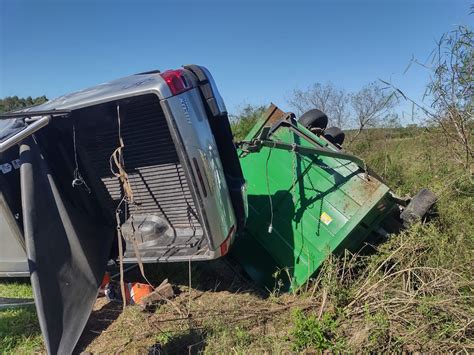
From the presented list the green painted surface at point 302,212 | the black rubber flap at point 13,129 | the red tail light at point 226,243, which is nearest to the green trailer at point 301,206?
the green painted surface at point 302,212

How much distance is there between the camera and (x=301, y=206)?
4160 millimetres

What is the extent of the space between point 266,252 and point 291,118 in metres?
1.56

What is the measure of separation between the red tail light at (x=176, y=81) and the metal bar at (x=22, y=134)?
35.3 inches

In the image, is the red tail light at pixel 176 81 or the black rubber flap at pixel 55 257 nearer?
the black rubber flap at pixel 55 257

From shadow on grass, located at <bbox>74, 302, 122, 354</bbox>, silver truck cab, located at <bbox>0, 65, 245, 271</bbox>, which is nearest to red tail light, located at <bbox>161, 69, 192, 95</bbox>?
silver truck cab, located at <bbox>0, 65, 245, 271</bbox>

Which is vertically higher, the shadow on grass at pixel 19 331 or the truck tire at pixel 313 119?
the truck tire at pixel 313 119

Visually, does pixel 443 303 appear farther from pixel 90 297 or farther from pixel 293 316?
pixel 90 297

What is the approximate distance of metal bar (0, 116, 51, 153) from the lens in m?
2.58

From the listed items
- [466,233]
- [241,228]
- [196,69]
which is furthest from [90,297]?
[466,233]

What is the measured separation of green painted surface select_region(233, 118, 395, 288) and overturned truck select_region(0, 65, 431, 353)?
0.01 metres

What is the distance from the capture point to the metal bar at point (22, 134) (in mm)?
2581

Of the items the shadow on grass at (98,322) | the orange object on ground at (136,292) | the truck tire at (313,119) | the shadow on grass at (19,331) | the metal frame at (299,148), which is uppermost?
the truck tire at (313,119)

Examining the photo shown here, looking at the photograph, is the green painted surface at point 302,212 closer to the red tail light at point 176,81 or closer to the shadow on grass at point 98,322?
the shadow on grass at point 98,322

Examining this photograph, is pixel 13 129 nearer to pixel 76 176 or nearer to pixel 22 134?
pixel 22 134
